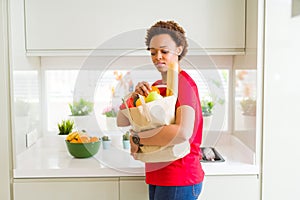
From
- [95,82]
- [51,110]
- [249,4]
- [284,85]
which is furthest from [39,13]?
[284,85]

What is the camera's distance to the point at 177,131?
130cm

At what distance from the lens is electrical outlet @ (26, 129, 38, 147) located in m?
1.80

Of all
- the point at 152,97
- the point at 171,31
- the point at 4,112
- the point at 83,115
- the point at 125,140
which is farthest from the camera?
the point at 83,115

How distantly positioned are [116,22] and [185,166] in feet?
2.47

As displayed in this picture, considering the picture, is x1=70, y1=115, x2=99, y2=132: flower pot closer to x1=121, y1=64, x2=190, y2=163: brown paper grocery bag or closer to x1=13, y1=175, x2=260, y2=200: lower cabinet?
x1=13, y1=175, x2=260, y2=200: lower cabinet

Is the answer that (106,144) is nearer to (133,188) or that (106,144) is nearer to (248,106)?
(133,188)

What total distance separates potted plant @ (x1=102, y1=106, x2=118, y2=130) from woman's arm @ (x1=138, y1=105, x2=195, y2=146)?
31 cm

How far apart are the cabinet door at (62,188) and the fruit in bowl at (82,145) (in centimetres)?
20

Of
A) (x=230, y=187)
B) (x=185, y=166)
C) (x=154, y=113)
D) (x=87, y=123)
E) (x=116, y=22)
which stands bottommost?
(x=230, y=187)

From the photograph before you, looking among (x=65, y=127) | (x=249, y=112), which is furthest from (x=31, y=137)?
(x=249, y=112)

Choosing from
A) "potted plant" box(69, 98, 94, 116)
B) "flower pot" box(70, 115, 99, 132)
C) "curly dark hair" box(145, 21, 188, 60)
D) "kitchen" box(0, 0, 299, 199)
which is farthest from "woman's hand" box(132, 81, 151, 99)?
"potted plant" box(69, 98, 94, 116)

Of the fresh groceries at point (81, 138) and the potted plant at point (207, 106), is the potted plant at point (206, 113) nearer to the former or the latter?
the potted plant at point (207, 106)

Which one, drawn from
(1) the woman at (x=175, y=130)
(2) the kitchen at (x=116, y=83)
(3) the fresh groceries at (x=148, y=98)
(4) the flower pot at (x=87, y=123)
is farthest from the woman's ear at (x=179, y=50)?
(4) the flower pot at (x=87, y=123)

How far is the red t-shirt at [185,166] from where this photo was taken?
1.34 m
